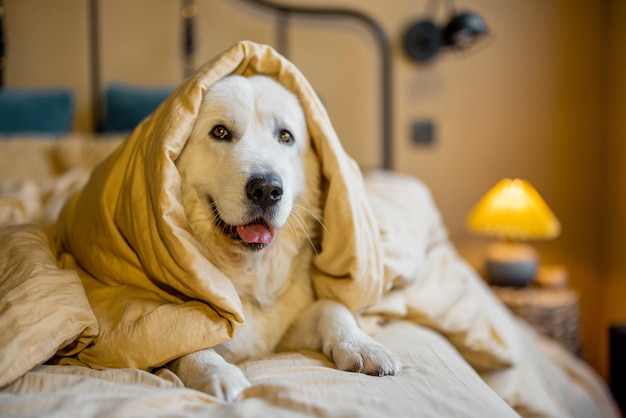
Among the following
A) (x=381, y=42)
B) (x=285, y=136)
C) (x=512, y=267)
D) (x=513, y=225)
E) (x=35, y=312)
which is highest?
(x=381, y=42)

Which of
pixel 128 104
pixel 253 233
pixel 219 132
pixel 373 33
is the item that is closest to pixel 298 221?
pixel 253 233

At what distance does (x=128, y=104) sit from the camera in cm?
227

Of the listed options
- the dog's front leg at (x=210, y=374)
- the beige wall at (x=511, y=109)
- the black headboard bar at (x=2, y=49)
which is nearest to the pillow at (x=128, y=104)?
the black headboard bar at (x=2, y=49)

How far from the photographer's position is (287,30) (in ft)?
9.43

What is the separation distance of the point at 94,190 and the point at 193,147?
27 centimetres

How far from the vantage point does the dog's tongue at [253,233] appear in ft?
3.64

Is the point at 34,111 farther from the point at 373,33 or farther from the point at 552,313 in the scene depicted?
the point at 552,313

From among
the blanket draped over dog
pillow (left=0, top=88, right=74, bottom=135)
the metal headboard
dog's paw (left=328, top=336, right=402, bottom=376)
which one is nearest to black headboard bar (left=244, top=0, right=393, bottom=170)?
the metal headboard

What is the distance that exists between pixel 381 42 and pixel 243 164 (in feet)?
6.41

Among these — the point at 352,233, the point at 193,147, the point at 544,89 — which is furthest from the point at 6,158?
the point at 544,89

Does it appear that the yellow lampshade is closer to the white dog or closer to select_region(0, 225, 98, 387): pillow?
the white dog

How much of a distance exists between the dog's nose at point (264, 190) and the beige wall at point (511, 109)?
1898 mm

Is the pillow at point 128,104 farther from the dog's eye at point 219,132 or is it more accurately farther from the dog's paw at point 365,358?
the dog's paw at point 365,358

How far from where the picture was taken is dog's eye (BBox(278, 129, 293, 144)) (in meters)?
1.23
